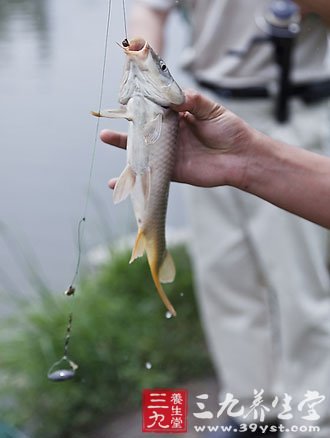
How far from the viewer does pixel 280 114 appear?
1678 millimetres

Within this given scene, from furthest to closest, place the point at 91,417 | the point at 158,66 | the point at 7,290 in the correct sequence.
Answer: the point at 7,290
the point at 91,417
the point at 158,66

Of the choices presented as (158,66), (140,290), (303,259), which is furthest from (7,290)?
(158,66)

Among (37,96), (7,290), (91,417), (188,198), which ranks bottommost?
(91,417)

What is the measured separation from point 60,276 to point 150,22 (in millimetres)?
632

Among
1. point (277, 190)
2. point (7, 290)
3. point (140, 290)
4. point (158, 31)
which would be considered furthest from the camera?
point (140, 290)

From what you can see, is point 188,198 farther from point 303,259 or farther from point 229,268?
point 303,259

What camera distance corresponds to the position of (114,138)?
1.01m

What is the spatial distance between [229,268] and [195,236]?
0.36 ft

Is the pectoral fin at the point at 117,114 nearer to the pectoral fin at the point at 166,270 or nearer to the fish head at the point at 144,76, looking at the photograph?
the fish head at the point at 144,76

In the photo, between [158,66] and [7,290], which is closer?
[158,66]

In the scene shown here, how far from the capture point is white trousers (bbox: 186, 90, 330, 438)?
66.7 inches

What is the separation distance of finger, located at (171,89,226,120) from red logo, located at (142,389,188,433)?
0.43 metres

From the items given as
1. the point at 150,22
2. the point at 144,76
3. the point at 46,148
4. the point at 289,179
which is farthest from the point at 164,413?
the point at 46,148

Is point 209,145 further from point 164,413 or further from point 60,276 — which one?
point 60,276
